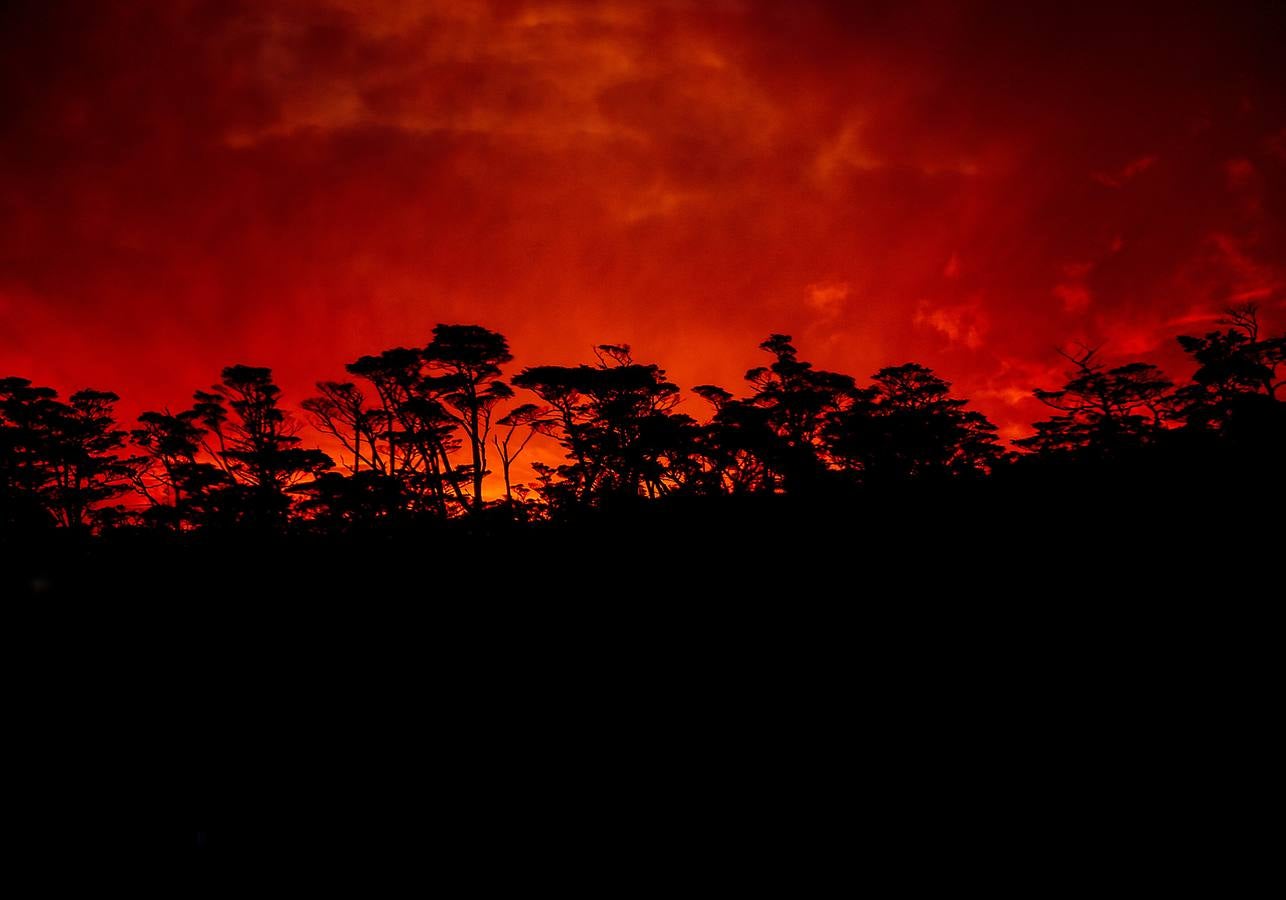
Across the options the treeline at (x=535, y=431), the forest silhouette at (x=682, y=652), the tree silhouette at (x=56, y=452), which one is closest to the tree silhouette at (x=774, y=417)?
the treeline at (x=535, y=431)

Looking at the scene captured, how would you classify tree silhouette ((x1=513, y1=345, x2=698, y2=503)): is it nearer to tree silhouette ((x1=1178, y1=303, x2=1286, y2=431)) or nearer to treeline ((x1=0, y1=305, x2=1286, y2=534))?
treeline ((x1=0, y1=305, x2=1286, y2=534))

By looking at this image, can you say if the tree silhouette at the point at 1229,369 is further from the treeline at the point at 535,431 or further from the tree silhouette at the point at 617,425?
the tree silhouette at the point at 617,425

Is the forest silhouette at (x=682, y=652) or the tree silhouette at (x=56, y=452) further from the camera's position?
the tree silhouette at (x=56, y=452)

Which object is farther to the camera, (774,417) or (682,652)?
(774,417)

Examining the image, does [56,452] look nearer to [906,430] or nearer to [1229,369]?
[906,430]

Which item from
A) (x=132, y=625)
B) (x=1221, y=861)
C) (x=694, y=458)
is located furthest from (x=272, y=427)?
(x=1221, y=861)

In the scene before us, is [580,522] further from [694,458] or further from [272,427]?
[272,427]

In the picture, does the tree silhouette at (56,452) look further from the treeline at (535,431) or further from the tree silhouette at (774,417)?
the tree silhouette at (774,417)

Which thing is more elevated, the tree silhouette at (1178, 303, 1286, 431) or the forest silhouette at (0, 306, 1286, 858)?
the tree silhouette at (1178, 303, 1286, 431)

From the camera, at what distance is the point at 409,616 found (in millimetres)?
7148

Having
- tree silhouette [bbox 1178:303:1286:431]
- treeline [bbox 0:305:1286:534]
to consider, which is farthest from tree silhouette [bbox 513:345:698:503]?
tree silhouette [bbox 1178:303:1286:431]

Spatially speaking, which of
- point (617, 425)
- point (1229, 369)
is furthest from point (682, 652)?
point (1229, 369)

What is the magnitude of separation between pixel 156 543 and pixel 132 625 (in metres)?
3.19

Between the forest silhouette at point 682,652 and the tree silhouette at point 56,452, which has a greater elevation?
the tree silhouette at point 56,452
